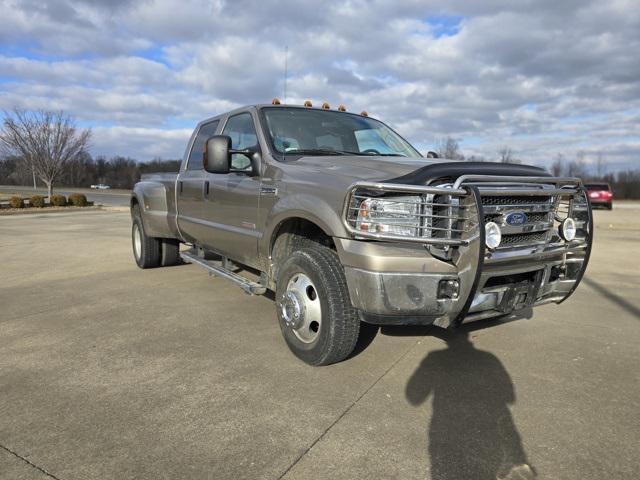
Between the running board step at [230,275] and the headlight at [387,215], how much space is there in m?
1.53

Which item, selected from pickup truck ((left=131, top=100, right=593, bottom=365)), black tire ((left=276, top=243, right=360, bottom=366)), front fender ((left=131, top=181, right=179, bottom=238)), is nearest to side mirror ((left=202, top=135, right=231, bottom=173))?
pickup truck ((left=131, top=100, right=593, bottom=365))

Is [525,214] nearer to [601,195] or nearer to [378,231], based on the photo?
[378,231]

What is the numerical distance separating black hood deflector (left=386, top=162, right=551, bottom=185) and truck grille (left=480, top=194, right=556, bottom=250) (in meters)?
0.17

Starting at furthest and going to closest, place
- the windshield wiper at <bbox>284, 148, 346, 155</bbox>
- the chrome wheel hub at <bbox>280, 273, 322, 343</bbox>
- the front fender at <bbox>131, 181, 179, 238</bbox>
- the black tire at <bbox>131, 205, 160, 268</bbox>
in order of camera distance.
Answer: the black tire at <bbox>131, 205, 160, 268</bbox> < the front fender at <bbox>131, 181, 179, 238</bbox> < the windshield wiper at <bbox>284, 148, 346, 155</bbox> < the chrome wheel hub at <bbox>280, 273, 322, 343</bbox>

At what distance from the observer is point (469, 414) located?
281 cm

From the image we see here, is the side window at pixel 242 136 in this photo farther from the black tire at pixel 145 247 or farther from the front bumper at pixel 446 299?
the black tire at pixel 145 247

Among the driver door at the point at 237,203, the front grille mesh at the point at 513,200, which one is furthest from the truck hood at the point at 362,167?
the driver door at the point at 237,203

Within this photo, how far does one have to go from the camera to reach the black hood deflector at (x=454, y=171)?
2855mm

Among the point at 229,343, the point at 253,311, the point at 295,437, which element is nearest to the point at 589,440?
the point at 295,437

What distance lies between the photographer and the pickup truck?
9.30ft

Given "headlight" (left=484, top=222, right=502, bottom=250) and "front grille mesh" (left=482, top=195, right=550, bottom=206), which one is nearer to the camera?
"headlight" (left=484, top=222, right=502, bottom=250)

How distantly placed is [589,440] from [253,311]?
314 cm

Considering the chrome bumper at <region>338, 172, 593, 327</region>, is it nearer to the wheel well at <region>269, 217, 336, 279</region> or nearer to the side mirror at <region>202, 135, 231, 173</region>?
the wheel well at <region>269, 217, 336, 279</region>

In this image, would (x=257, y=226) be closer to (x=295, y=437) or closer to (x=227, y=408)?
(x=227, y=408)
